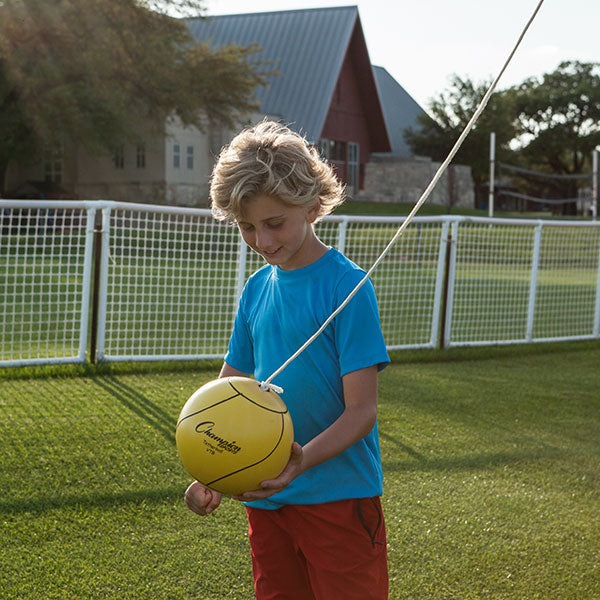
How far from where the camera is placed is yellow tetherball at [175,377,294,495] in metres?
1.84

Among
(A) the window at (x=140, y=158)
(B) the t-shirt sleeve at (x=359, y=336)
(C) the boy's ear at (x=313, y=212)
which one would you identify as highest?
(A) the window at (x=140, y=158)

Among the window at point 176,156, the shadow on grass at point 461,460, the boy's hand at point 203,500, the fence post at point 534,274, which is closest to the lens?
the boy's hand at point 203,500

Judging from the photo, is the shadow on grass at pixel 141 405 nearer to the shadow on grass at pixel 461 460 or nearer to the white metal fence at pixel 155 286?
the white metal fence at pixel 155 286

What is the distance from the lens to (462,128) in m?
50.2

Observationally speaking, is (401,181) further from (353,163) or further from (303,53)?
(303,53)

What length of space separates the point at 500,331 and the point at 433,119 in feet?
142

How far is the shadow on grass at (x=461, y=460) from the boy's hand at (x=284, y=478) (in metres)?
2.68

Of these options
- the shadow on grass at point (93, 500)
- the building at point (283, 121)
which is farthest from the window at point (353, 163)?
the shadow on grass at point (93, 500)

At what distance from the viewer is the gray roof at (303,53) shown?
1487 inches

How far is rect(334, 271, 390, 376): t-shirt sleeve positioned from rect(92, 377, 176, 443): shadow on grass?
10.1 ft

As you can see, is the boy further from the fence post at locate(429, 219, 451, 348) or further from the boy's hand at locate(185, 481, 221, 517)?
the fence post at locate(429, 219, 451, 348)

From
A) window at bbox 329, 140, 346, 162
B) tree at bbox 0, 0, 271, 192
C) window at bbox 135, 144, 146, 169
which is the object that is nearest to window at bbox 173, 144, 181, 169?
window at bbox 135, 144, 146, 169

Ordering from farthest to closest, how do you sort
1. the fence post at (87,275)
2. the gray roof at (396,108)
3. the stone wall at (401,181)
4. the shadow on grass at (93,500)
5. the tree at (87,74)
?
1. the gray roof at (396,108)
2. the stone wall at (401,181)
3. the tree at (87,74)
4. the fence post at (87,275)
5. the shadow on grass at (93,500)

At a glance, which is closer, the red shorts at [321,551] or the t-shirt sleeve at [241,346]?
the red shorts at [321,551]
